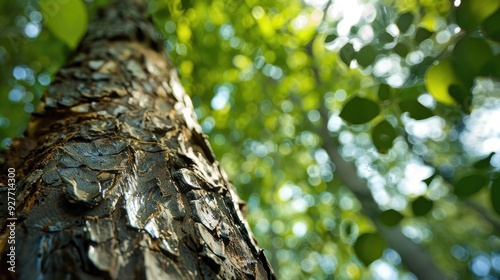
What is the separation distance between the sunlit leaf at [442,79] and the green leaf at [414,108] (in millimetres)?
84

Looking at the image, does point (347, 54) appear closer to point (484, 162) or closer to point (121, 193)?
point (484, 162)

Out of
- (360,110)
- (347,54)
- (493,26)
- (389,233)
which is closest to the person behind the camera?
(493,26)

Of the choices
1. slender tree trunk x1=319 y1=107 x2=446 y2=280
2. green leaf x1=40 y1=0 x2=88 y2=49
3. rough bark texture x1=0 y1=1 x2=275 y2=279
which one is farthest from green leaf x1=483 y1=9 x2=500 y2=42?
slender tree trunk x1=319 y1=107 x2=446 y2=280

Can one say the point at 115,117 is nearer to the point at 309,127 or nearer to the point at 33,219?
the point at 33,219

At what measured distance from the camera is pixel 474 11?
30.7 inches

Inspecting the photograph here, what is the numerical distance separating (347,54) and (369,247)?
502 millimetres

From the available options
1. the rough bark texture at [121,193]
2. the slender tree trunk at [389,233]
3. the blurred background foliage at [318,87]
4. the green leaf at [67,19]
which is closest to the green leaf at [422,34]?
the blurred background foliage at [318,87]

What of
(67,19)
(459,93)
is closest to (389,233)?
(459,93)

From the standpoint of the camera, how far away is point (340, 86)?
2834 mm

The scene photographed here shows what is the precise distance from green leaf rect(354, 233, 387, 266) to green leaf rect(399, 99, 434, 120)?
Result: 0.33 metres

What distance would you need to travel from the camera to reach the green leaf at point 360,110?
A: 2.95ft

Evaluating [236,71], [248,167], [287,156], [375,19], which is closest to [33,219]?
[375,19]

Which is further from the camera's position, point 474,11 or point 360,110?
point 360,110

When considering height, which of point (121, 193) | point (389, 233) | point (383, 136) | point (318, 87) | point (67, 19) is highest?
point (67, 19)
